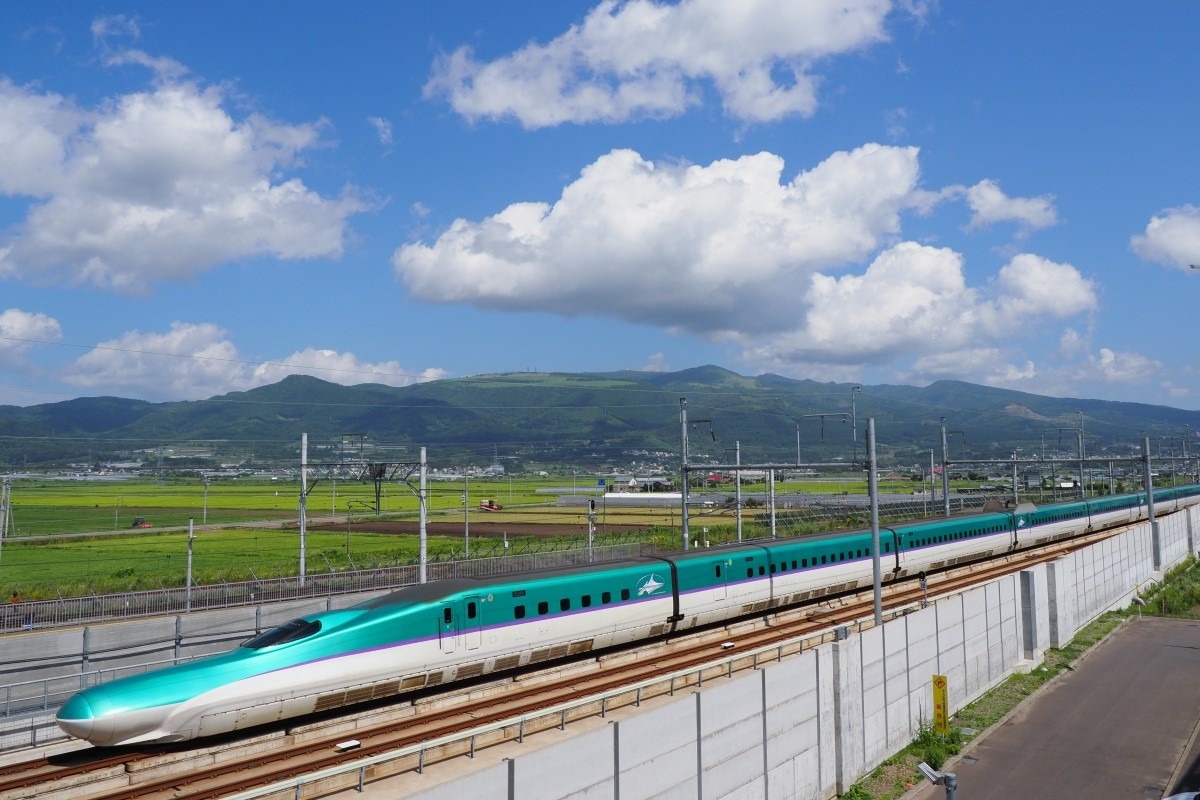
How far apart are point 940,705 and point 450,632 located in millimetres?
14046

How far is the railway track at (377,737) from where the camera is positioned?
54.5 ft

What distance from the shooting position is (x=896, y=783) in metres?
21.2

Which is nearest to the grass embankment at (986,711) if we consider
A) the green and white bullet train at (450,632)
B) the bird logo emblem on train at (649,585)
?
the green and white bullet train at (450,632)

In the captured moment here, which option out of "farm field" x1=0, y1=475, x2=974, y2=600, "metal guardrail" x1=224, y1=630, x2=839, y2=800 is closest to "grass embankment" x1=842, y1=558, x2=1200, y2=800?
"metal guardrail" x1=224, y1=630, x2=839, y2=800

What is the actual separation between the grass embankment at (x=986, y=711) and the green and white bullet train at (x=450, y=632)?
29.8 ft

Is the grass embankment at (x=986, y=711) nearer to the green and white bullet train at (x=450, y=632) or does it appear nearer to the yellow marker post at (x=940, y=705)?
the yellow marker post at (x=940, y=705)

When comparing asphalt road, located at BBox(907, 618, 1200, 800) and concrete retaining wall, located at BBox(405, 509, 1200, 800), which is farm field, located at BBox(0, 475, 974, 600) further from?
asphalt road, located at BBox(907, 618, 1200, 800)

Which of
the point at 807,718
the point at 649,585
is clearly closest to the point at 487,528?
the point at 649,585

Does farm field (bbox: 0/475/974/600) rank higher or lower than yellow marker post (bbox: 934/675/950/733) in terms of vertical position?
lower

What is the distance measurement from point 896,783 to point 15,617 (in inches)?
1493

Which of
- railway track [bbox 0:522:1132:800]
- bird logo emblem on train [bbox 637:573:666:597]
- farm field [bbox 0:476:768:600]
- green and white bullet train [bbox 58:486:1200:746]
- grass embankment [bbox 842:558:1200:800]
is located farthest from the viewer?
farm field [bbox 0:476:768:600]

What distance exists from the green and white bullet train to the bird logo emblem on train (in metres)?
0.06

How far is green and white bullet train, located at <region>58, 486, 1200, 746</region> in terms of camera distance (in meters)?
17.4

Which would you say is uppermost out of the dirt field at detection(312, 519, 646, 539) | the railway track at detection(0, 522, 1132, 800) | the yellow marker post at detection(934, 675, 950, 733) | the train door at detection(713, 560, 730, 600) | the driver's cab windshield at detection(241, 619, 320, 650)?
the driver's cab windshield at detection(241, 619, 320, 650)
